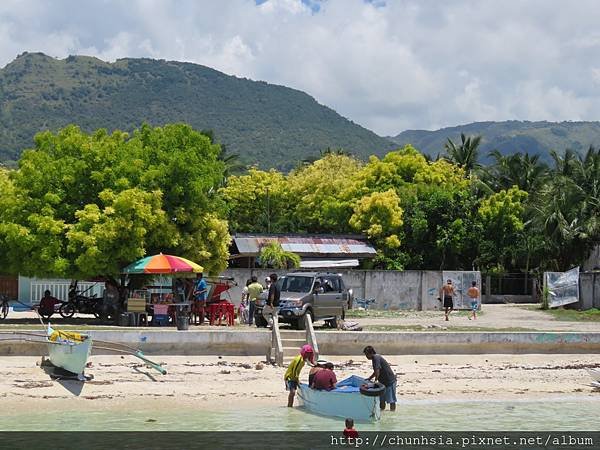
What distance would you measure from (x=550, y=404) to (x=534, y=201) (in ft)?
139

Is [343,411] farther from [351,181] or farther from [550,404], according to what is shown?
[351,181]

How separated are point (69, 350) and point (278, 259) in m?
24.0

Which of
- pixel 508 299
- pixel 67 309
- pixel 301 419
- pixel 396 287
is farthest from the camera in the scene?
pixel 508 299

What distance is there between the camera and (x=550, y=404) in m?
21.7

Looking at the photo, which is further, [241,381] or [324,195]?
[324,195]

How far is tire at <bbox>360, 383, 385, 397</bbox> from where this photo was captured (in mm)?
17734

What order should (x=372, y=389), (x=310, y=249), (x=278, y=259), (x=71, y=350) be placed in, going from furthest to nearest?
(x=310, y=249) < (x=278, y=259) < (x=71, y=350) < (x=372, y=389)

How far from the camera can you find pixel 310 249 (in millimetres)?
50562

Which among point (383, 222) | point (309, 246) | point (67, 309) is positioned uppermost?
point (383, 222)

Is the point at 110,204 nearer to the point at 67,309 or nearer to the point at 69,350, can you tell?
the point at 67,309

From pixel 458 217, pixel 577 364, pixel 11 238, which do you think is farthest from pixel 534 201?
pixel 11 238

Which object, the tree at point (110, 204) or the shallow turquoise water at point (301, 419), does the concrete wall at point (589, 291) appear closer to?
the tree at point (110, 204)

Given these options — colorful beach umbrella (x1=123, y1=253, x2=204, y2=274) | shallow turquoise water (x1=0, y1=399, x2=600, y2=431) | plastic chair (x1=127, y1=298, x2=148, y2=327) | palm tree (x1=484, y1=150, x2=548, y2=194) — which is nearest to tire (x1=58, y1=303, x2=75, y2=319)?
plastic chair (x1=127, y1=298, x2=148, y2=327)

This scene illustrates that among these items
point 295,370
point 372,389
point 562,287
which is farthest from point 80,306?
point 562,287
